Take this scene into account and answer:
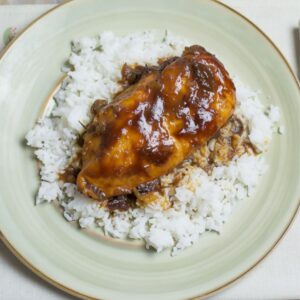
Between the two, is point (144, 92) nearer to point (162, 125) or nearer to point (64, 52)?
point (162, 125)

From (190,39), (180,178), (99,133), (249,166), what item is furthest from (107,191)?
(190,39)

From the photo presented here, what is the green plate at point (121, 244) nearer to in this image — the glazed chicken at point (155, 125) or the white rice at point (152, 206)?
the white rice at point (152, 206)

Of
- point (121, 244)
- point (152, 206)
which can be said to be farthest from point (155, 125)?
point (121, 244)

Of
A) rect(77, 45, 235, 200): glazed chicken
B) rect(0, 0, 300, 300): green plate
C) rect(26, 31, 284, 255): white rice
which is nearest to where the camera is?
rect(77, 45, 235, 200): glazed chicken

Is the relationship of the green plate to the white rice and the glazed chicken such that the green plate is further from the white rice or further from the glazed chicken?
the glazed chicken

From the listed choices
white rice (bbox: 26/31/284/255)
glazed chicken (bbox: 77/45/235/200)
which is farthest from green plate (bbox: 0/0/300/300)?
glazed chicken (bbox: 77/45/235/200)
